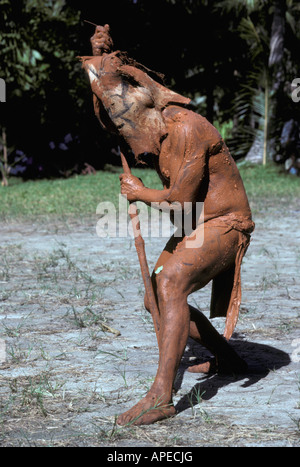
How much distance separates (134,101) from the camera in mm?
3234

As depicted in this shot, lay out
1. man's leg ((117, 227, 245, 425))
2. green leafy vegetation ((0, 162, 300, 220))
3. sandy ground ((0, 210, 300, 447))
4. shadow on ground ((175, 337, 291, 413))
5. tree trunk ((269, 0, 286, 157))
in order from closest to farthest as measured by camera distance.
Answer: sandy ground ((0, 210, 300, 447)) < man's leg ((117, 227, 245, 425)) < shadow on ground ((175, 337, 291, 413)) < green leafy vegetation ((0, 162, 300, 220)) < tree trunk ((269, 0, 286, 157))

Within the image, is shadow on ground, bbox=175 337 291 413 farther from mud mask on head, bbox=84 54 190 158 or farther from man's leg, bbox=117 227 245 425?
mud mask on head, bbox=84 54 190 158

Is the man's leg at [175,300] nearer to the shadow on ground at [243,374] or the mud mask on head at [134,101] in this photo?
the shadow on ground at [243,374]

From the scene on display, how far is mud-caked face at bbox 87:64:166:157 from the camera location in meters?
3.24

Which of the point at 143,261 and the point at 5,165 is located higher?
the point at 143,261

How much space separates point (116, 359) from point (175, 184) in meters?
1.16

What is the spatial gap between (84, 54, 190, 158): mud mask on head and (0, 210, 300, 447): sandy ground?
44.5 inches

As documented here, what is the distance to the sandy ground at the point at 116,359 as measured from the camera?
2854mm

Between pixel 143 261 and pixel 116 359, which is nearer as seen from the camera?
pixel 143 261

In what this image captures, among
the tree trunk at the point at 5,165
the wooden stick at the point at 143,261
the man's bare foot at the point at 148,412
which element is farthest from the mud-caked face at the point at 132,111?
the tree trunk at the point at 5,165

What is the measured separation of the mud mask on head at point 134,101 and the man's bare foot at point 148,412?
1.07 m

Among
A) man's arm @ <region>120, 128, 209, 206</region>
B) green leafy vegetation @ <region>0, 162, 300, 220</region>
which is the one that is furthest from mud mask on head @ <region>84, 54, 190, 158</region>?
green leafy vegetation @ <region>0, 162, 300, 220</region>

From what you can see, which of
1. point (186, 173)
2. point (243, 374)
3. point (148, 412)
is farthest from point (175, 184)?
point (243, 374)

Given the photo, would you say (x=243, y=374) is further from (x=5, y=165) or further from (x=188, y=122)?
(x=5, y=165)
